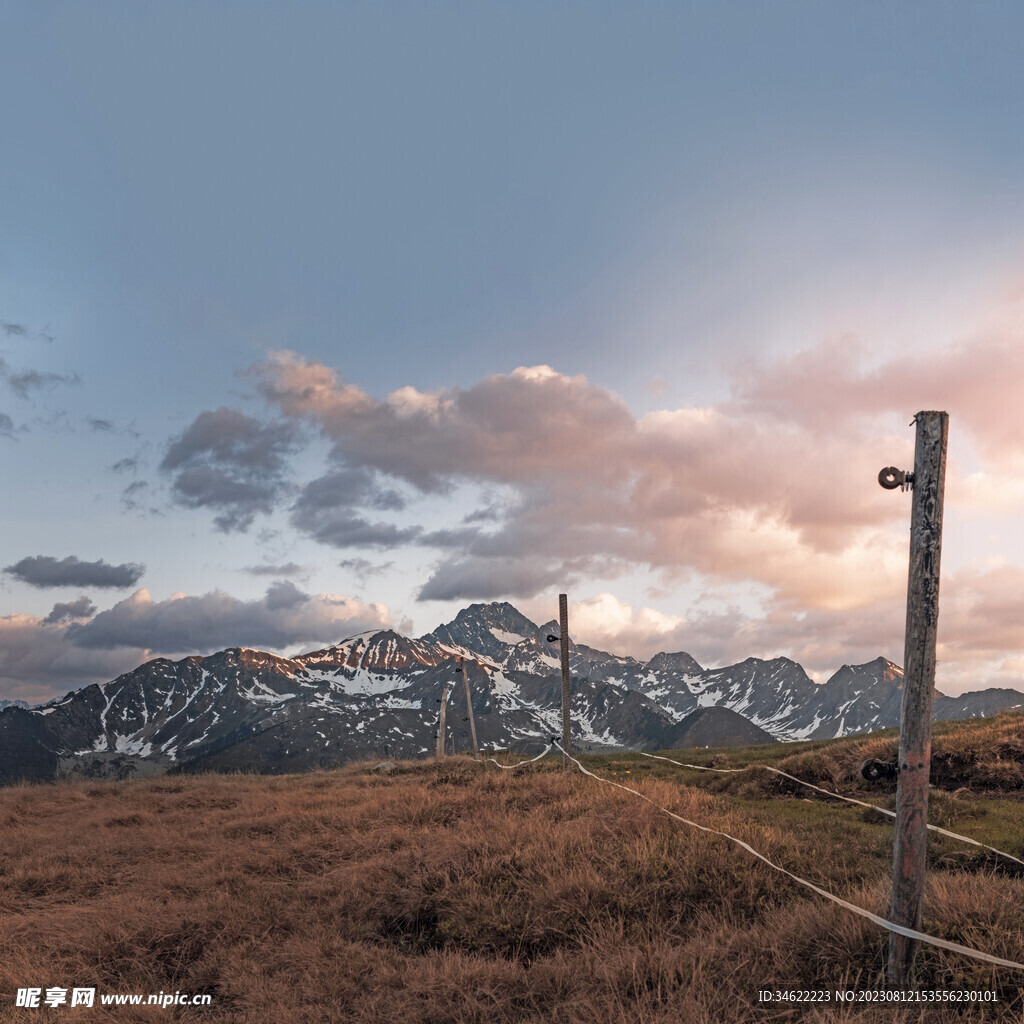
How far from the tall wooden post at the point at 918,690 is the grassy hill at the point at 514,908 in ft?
1.46

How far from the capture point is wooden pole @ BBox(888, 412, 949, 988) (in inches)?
236

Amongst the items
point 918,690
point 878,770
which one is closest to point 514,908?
point 878,770

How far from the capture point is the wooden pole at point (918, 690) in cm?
598

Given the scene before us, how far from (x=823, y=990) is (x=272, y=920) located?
6.72 meters

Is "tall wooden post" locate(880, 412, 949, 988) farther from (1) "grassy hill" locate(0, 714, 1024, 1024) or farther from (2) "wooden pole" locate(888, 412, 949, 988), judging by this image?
(1) "grassy hill" locate(0, 714, 1024, 1024)

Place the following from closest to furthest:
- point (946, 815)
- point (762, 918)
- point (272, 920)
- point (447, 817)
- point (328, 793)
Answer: point (762, 918) < point (272, 920) < point (946, 815) < point (447, 817) < point (328, 793)

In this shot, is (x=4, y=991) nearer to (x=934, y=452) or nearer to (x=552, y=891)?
(x=552, y=891)

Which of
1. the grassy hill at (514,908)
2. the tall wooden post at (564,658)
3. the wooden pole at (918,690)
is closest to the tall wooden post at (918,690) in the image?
the wooden pole at (918,690)

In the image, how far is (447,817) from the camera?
13859 mm

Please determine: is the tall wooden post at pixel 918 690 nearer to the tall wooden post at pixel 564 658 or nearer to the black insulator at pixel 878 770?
the black insulator at pixel 878 770

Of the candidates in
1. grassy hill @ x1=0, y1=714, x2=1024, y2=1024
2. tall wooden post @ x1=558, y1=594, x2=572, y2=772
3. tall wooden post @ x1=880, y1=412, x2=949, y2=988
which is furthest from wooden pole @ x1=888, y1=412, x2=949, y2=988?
tall wooden post @ x1=558, y1=594, x2=572, y2=772

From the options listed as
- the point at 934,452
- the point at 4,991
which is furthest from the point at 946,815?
the point at 4,991

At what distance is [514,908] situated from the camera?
8.23 m

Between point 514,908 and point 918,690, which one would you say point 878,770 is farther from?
point 514,908
